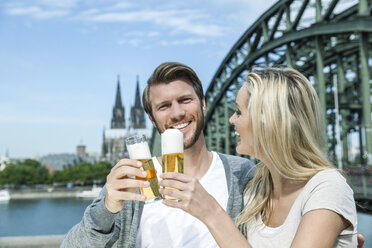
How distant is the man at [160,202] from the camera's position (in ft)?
5.81

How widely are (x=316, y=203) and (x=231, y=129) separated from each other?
23842 mm

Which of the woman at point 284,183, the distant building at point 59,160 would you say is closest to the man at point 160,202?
the woman at point 284,183

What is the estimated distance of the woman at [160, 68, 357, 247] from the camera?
4.93ft

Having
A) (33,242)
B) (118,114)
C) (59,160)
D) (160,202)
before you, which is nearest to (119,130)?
(118,114)

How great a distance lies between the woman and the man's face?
1.51ft

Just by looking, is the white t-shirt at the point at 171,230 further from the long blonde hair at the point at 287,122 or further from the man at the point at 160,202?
the long blonde hair at the point at 287,122

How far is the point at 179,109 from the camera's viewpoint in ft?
7.68

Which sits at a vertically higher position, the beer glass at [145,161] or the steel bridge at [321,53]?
the steel bridge at [321,53]

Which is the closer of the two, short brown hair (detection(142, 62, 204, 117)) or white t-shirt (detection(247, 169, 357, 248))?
white t-shirt (detection(247, 169, 357, 248))

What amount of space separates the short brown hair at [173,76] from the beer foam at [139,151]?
72 centimetres

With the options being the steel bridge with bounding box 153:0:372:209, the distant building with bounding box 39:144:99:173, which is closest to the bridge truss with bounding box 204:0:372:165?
the steel bridge with bounding box 153:0:372:209

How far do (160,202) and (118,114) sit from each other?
129 metres

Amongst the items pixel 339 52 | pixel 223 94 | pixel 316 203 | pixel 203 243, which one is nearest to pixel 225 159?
pixel 203 243

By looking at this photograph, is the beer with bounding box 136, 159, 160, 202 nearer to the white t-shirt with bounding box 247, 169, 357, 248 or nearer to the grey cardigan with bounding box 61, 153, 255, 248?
the grey cardigan with bounding box 61, 153, 255, 248
